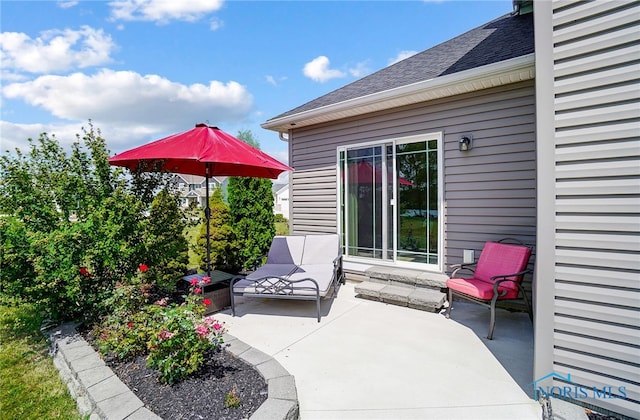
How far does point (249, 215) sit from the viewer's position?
6043mm

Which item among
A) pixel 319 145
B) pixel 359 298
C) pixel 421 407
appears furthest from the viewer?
pixel 319 145

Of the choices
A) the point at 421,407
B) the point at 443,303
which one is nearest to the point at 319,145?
the point at 443,303

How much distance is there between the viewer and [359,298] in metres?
4.57

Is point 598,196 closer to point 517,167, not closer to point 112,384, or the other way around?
point 517,167

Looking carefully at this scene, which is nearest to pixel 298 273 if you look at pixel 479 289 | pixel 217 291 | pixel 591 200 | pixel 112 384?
pixel 217 291

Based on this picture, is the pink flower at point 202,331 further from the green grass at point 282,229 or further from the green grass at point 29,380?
the green grass at point 282,229

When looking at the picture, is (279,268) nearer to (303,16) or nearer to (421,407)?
(421,407)

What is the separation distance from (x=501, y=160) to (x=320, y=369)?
135 inches

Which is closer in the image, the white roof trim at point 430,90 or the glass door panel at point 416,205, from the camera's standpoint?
the white roof trim at point 430,90

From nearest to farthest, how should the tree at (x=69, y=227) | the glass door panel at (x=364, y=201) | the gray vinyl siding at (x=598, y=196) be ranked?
the gray vinyl siding at (x=598, y=196), the tree at (x=69, y=227), the glass door panel at (x=364, y=201)

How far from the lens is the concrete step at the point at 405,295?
3968mm

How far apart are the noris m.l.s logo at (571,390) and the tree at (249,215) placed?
15.8 ft

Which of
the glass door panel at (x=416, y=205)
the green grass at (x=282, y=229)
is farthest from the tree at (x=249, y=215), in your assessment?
the green grass at (x=282, y=229)

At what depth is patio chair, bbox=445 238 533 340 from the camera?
3.40 metres
